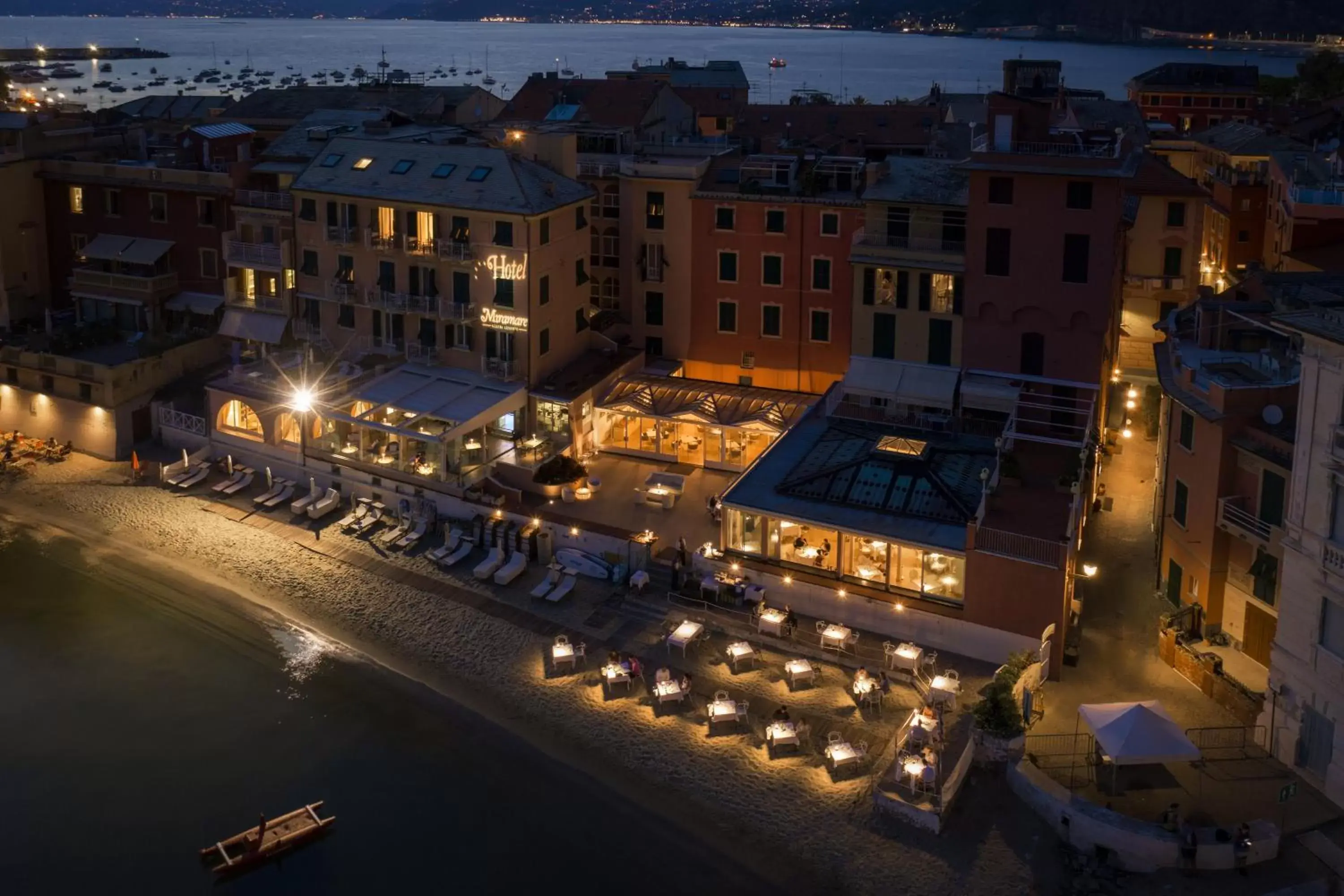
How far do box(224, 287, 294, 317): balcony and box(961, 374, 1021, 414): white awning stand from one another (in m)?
27.8

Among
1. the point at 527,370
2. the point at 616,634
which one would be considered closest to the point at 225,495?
the point at 527,370

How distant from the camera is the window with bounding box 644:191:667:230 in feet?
165

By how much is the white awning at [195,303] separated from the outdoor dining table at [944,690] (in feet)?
124

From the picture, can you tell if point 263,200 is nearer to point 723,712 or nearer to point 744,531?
point 744,531

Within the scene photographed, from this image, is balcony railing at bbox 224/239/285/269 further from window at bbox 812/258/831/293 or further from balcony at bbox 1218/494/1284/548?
balcony at bbox 1218/494/1284/548

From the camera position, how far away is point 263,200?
52.6 m

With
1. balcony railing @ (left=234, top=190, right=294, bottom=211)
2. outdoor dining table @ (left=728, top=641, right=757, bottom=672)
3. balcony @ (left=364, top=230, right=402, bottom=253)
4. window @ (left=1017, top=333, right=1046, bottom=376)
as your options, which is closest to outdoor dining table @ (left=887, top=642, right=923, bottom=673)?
outdoor dining table @ (left=728, top=641, right=757, bottom=672)

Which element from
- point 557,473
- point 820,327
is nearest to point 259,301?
point 557,473

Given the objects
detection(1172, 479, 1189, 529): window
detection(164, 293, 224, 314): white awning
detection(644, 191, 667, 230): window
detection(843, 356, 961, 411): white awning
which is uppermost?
detection(644, 191, 667, 230): window

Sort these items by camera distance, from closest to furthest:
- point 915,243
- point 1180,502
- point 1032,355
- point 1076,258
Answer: point 1180,502
point 1076,258
point 1032,355
point 915,243

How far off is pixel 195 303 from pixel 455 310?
15968mm

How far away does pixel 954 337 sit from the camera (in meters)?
43.8

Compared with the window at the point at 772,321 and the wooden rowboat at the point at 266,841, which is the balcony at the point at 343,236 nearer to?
the window at the point at 772,321

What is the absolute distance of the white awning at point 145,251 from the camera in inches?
2227
